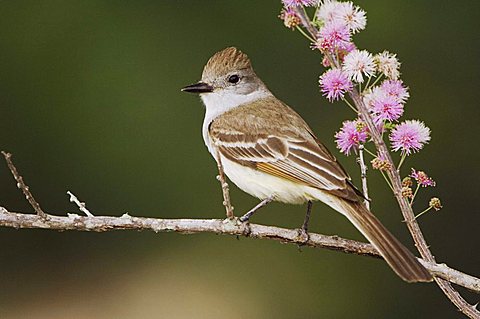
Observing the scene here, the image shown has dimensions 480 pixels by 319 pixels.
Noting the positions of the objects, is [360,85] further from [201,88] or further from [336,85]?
[201,88]

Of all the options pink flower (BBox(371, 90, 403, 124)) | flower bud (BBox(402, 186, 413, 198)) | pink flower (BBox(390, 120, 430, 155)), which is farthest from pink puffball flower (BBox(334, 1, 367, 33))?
flower bud (BBox(402, 186, 413, 198))

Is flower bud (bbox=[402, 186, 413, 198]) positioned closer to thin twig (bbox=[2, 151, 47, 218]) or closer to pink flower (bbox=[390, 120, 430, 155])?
pink flower (bbox=[390, 120, 430, 155])

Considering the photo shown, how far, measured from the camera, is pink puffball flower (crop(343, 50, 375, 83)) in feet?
10.4

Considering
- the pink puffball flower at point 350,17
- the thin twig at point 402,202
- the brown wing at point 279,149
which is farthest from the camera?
the brown wing at point 279,149

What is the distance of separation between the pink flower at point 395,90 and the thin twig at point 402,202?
10cm

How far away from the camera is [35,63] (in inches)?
343

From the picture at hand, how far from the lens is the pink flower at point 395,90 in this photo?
327cm

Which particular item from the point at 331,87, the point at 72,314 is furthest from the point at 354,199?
the point at 72,314

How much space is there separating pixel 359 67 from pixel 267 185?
1.00 m

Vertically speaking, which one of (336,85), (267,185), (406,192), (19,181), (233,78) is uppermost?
(233,78)

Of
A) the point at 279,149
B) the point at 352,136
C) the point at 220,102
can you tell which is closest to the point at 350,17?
the point at 352,136

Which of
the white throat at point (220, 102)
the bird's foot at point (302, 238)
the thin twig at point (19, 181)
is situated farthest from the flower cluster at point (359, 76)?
the white throat at point (220, 102)

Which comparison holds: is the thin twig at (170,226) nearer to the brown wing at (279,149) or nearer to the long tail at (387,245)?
the long tail at (387,245)

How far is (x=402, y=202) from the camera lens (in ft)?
10.2
